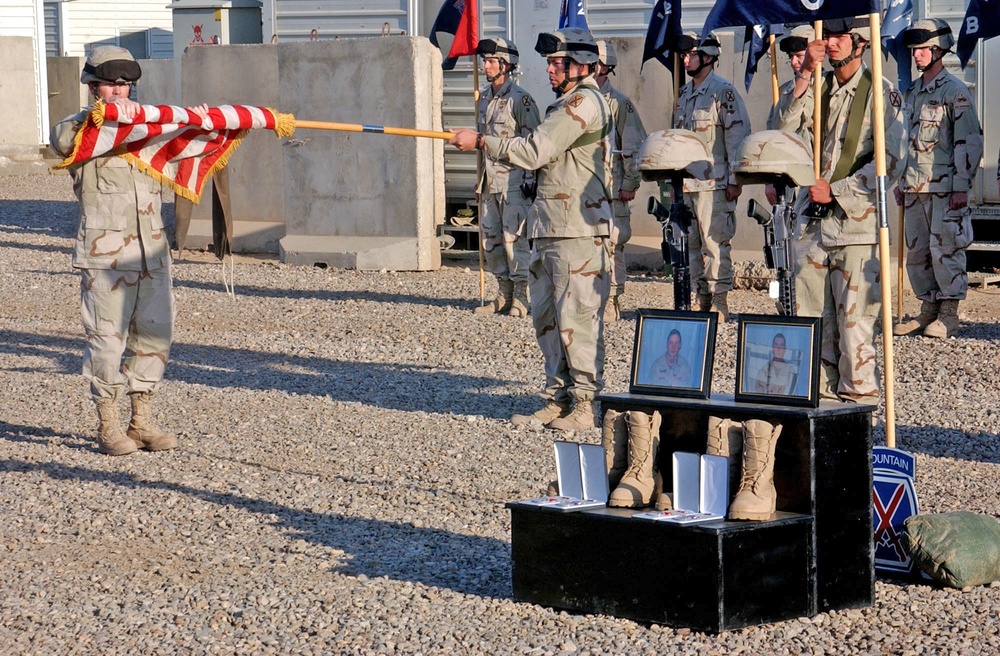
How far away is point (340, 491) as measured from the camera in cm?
651

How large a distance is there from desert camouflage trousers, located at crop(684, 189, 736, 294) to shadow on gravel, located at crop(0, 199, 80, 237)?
927cm

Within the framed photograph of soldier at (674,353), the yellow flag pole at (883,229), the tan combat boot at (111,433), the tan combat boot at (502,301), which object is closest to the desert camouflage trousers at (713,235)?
the tan combat boot at (502,301)

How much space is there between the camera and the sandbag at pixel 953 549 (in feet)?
15.8

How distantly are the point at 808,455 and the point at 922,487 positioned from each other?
2.03 metres

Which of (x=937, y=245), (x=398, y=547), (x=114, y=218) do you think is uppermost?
(x=114, y=218)

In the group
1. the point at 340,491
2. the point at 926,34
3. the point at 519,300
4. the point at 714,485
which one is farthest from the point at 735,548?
the point at 519,300

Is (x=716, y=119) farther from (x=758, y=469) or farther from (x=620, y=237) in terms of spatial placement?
(x=758, y=469)

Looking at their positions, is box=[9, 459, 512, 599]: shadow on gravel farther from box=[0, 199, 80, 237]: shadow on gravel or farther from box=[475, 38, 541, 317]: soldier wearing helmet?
box=[0, 199, 80, 237]: shadow on gravel

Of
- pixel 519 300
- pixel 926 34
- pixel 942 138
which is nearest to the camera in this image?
pixel 926 34

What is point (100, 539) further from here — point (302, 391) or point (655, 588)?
point (302, 391)

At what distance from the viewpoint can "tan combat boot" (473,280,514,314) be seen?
12000 millimetres

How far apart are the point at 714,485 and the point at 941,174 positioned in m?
6.84

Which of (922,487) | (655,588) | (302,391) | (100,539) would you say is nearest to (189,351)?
(302,391)

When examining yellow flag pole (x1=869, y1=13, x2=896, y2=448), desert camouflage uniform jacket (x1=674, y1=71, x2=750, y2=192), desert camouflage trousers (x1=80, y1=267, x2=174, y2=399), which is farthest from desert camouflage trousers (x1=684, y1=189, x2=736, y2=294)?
yellow flag pole (x1=869, y1=13, x2=896, y2=448)
